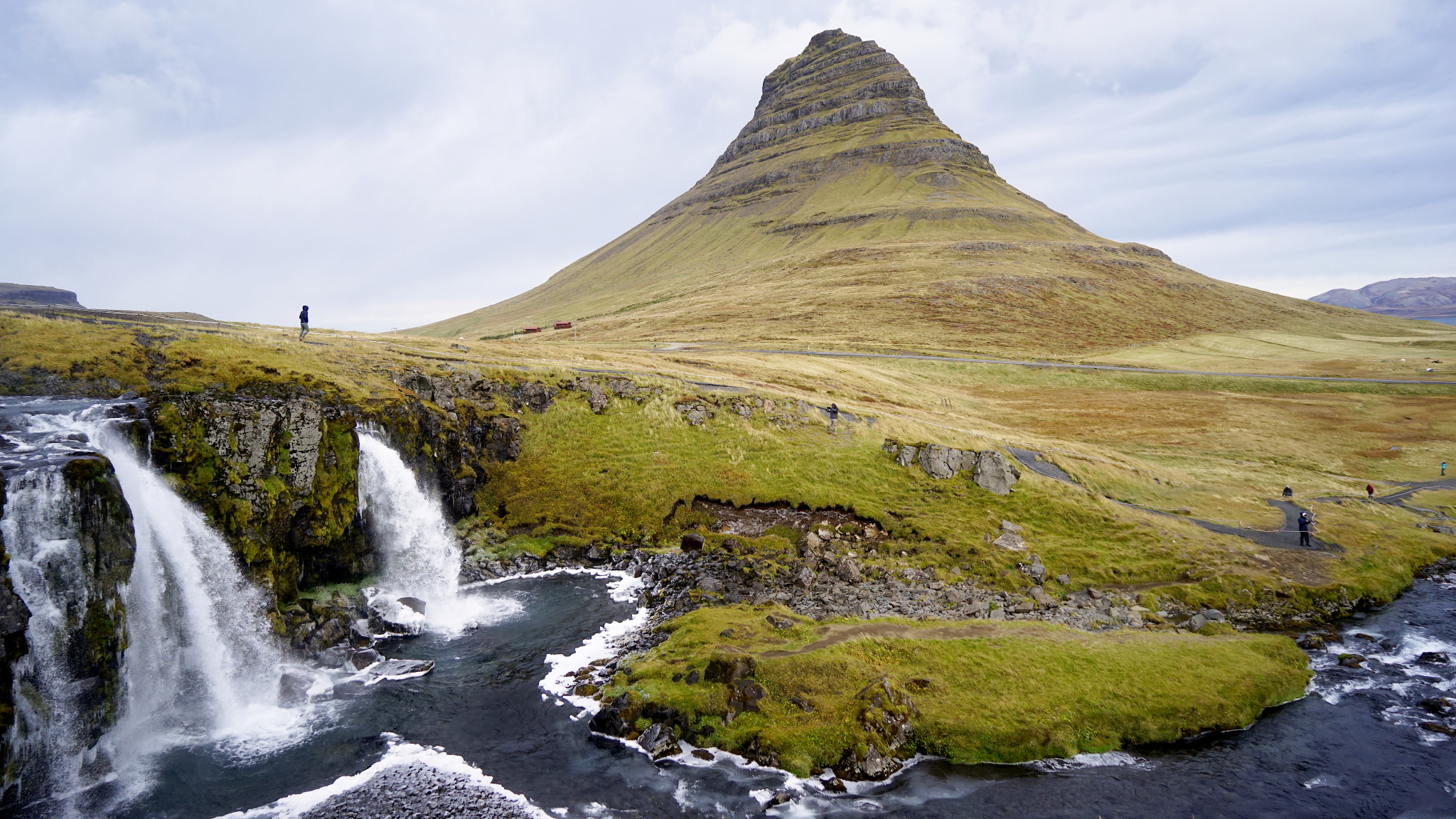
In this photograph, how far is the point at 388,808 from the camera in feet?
66.7

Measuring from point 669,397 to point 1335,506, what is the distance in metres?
49.2

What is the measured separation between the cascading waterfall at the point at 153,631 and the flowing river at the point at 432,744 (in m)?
0.06

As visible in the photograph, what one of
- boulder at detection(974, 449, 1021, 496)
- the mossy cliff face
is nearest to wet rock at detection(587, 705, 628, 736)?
the mossy cliff face

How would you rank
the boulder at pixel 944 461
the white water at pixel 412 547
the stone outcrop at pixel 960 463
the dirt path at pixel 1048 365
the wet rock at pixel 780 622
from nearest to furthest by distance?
the wet rock at pixel 780 622, the white water at pixel 412 547, the stone outcrop at pixel 960 463, the boulder at pixel 944 461, the dirt path at pixel 1048 365

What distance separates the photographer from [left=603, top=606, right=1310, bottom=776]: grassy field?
938 inches

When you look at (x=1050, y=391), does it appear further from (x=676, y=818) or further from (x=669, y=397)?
(x=676, y=818)

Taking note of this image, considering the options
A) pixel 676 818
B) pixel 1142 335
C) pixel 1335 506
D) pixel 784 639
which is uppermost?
pixel 1142 335

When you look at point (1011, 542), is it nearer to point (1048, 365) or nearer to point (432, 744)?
point (432, 744)

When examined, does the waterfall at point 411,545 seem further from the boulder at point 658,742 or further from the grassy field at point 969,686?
the boulder at point 658,742

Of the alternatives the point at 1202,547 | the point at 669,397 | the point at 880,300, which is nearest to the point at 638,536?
the point at 669,397

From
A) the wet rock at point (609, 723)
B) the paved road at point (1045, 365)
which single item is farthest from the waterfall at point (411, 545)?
the paved road at point (1045, 365)

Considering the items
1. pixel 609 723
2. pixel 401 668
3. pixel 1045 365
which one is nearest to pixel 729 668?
pixel 609 723

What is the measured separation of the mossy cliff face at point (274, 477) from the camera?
29.2 meters

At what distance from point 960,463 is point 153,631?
44.0 metres
